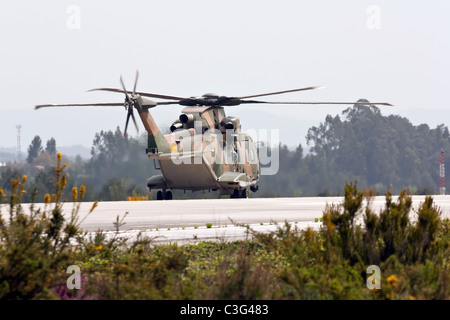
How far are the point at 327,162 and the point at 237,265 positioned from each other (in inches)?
2183

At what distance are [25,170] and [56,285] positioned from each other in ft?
274

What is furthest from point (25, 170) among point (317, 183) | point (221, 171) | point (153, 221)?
point (153, 221)

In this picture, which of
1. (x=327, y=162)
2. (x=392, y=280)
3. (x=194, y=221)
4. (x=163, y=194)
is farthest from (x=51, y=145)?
(x=392, y=280)

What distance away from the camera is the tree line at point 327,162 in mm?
52812

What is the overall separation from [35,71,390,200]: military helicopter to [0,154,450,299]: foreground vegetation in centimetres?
1913

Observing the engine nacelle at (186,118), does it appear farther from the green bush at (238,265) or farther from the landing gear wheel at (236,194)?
the green bush at (238,265)

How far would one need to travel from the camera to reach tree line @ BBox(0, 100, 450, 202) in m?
52.8

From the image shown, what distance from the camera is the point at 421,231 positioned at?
9.90 meters

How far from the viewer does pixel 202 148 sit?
107 feet

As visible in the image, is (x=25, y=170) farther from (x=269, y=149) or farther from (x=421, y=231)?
(x=421, y=231)

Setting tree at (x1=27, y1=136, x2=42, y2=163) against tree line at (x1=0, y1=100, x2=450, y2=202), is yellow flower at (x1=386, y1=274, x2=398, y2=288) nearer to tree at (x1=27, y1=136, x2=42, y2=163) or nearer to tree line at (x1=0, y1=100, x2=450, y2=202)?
tree line at (x1=0, y1=100, x2=450, y2=202)

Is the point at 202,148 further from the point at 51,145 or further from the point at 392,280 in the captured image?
the point at 51,145

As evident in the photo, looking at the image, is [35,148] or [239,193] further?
[35,148]

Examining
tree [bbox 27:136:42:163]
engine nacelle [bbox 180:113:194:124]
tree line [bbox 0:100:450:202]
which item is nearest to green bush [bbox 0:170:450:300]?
engine nacelle [bbox 180:113:194:124]
